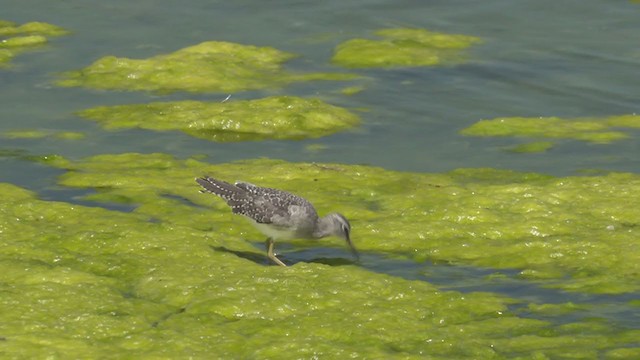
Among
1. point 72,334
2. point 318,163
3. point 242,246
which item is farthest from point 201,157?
point 72,334

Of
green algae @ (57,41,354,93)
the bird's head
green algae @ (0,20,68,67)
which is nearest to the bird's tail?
the bird's head

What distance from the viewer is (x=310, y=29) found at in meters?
27.5

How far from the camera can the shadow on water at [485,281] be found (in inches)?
554

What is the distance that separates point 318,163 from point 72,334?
7.29 m

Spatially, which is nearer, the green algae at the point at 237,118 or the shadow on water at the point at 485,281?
the shadow on water at the point at 485,281

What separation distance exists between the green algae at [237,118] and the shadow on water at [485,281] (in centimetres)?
486

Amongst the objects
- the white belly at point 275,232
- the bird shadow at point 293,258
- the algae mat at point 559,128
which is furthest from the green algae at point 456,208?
the algae mat at point 559,128

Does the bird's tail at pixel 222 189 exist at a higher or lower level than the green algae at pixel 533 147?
higher

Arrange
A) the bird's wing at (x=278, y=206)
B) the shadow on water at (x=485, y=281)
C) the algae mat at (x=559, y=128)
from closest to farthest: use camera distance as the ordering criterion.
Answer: the shadow on water at (x=485, y=281)
the bird's wing at (x=278, y=206)
the algae mat at (x=559, y=128)

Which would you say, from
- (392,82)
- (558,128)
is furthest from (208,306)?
(392,82)

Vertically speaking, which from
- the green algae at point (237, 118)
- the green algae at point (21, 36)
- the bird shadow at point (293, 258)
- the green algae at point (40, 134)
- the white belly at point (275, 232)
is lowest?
the green algae at point (21, 36)

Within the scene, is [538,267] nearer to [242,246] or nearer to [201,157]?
[242,246]

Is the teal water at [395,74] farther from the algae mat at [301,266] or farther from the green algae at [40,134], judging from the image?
the algae mat at [301,266]

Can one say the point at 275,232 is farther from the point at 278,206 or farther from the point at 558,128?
the point at 558,128
